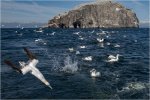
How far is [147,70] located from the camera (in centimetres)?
3528

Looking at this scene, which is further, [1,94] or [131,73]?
[131,73]

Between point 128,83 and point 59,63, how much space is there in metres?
13.3

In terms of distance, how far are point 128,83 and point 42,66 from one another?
1226 cm

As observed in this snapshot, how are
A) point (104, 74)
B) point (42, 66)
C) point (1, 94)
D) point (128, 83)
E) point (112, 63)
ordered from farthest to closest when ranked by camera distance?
point (112, 63) → point (42, 66) → point (104, 74) → point (128, 83) → point (1, 94)

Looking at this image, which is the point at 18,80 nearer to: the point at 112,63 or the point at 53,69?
the point at 53,69

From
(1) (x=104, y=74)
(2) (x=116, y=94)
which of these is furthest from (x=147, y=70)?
(2) (x=116, y=94)

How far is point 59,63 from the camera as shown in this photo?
40.2 m

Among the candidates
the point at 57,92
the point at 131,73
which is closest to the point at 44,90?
the point at 57,92

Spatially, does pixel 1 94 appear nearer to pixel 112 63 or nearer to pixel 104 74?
pixel 104 74

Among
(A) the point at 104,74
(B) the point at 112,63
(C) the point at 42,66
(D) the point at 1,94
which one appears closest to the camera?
(D) the point at 1,94

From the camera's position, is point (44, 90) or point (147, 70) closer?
point (44, 90)

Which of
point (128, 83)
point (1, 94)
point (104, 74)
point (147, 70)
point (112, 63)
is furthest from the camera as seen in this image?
point (112, 63)

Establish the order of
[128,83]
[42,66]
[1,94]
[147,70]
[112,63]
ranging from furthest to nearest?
[112,63] < [42,66] < [147,70] < [128,83] < [1,94]

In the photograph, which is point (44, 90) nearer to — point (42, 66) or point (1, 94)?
point (1, 94)
